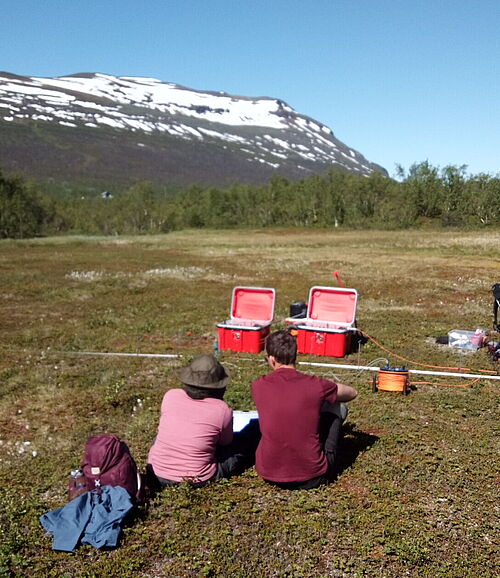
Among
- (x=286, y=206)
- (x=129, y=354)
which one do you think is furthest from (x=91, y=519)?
(x=286, y=206)

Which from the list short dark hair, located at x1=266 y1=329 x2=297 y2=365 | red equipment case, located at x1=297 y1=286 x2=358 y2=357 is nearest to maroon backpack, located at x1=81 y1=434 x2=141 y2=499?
short dark hair, located at x1=266 y1=329 x2=297 y2=365

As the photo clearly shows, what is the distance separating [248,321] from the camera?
47.4 feet

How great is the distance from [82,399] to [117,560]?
542cm

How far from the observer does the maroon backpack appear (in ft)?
19.3

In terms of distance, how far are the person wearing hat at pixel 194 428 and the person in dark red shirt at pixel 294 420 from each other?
484 mm

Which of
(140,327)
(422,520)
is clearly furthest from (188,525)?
(140,327)

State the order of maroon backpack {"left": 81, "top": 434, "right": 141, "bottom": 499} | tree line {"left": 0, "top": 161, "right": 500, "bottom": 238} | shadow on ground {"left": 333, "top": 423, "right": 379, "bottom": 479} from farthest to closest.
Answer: tree line {"left": 0, "top": 161, "right": 500, "bottom": 238}
shadow on ground {"left": 333, "top": 423, "right": 379, "bottom": 479}
maroon backpack {"left": 81, "top": 434, "right": 141, "bottom": 499}

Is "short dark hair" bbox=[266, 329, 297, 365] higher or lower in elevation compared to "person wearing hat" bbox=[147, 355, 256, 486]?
higher

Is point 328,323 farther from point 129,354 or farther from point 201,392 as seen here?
point 201,392

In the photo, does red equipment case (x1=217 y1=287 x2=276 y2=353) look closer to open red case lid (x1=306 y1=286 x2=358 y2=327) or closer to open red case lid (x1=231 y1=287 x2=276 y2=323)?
open red case lid (x1=231 y1=287 x2=276 y2=323)

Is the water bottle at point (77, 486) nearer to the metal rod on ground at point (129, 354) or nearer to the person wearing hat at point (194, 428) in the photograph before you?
the person wearing hat at point (194, 428)

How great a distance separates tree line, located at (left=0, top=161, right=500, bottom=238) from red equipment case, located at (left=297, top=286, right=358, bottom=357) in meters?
78.5

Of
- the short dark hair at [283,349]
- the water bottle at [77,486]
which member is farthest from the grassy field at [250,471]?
the short dark hair at [283,349]

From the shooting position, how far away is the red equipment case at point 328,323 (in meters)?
13.2
